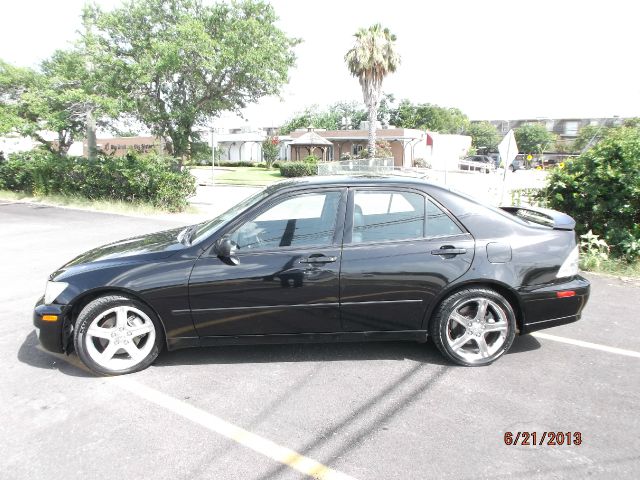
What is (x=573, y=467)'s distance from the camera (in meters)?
2.66

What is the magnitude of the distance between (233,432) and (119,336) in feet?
4.37

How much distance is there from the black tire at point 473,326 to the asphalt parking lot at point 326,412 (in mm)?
141

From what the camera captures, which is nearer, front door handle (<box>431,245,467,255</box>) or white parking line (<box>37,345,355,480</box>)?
white parking line (<box>37,345,355,480</box>)

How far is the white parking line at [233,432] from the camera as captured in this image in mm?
2654

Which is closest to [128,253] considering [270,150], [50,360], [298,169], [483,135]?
[50,360]

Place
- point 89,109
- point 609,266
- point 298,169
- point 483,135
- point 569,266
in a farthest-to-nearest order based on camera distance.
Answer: point 483,135 < point 298,169 < point 89,109 < point 609,266 < point 569,266

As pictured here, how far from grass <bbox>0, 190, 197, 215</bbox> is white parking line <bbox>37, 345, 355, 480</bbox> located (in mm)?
10946

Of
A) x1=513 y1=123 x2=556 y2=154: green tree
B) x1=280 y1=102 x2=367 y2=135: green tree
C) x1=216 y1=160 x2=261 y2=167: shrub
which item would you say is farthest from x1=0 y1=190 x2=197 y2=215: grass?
x1=513 y1=123 x2=556 y2=154: green tree

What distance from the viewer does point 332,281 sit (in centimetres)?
370

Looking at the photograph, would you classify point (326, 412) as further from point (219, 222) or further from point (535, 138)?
point (535, 138)

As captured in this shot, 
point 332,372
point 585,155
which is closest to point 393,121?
point 585,155

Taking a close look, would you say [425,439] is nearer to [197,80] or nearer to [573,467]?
[573,467]

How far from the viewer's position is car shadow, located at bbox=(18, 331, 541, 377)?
4.02 metres
